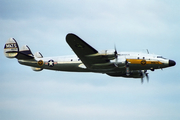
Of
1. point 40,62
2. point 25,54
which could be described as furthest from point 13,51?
point 40,62

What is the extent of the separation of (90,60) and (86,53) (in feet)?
3.64

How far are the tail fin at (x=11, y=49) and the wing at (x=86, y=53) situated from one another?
28.0 feet

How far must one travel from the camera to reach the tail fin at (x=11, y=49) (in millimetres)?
33000

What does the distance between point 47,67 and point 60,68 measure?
1.75 m

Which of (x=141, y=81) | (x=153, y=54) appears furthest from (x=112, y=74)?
(x=153, y=54)

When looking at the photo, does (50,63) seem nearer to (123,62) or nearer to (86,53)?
(86,53)

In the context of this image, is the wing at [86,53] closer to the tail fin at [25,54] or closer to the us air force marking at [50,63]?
the us air force marking at [50,63]

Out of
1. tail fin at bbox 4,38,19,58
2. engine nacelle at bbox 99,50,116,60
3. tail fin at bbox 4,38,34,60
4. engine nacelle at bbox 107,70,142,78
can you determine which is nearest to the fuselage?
engine nacelle at bbox 99,50,116,60

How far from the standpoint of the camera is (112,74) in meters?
34.9

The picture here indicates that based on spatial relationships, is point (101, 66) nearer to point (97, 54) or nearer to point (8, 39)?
point (97, 54)

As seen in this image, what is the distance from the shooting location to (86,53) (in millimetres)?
28562

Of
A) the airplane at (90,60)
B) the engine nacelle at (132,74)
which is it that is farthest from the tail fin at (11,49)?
the engine nacelle at (132,74)

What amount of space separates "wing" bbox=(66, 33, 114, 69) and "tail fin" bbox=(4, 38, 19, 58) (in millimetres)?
8548

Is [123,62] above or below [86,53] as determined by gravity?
below
